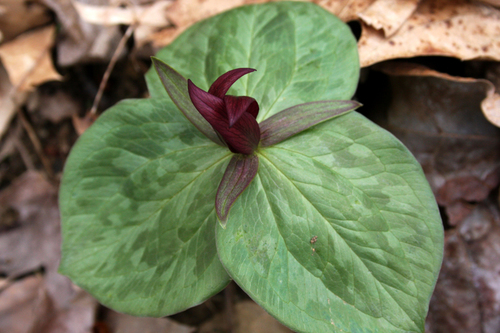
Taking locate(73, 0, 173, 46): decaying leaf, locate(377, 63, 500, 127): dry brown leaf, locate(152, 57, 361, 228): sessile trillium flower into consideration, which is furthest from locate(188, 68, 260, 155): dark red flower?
locate(73, 0, 173, 46): decaying leaf

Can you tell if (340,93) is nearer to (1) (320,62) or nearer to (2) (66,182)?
(1) (320,62)

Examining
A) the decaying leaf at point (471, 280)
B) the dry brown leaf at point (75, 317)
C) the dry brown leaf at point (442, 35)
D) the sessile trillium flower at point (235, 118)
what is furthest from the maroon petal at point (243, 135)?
the dry brown leaf at point (75, 317)

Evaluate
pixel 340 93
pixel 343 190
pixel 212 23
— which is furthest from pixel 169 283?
pixel 212 23

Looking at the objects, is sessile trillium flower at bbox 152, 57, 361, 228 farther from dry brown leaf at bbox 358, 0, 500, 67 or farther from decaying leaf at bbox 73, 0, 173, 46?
decaying leaf at bbox 73, 0, 173, 46

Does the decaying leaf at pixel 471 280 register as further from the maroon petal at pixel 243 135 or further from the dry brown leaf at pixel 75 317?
the dry brown leaf at pixel 75 317

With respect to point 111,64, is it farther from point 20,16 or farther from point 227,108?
point 227,108
